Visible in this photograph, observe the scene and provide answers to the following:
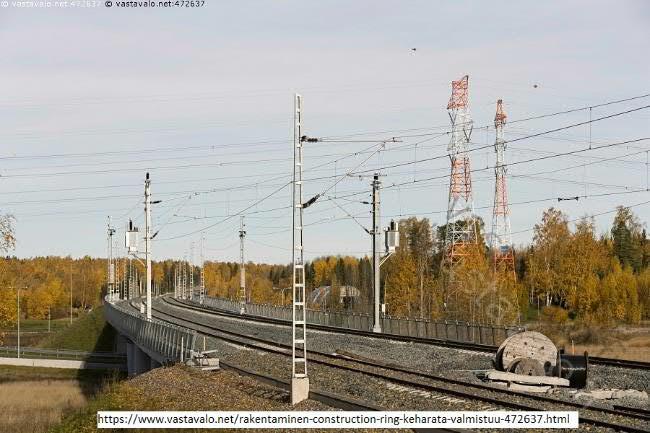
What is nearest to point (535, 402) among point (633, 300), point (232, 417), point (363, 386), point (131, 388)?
point (363, 386)

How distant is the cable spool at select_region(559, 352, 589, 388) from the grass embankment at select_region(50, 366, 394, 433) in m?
8.41

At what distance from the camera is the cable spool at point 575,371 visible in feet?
90.3

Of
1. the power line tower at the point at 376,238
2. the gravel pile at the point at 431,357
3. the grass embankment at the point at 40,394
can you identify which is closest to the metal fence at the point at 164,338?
the grass embankment at the point at 40,394

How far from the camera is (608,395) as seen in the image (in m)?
24.7

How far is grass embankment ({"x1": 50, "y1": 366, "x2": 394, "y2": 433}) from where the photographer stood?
24.5 metres

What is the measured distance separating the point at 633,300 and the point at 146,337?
65.5 metres

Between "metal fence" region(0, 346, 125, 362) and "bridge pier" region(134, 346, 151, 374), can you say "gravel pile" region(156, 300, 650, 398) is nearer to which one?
"bridge pier" region(134, 346, 151, 374)

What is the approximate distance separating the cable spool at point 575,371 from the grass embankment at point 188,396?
841 cm

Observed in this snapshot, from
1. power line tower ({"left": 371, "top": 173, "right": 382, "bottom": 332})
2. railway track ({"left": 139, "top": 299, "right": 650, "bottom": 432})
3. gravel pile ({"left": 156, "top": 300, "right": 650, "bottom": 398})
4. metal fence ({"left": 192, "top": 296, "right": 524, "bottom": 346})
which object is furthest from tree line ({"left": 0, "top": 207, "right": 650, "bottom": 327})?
railway track ({"left": 139, "top": 299, "right": 650, "bottom": 432})

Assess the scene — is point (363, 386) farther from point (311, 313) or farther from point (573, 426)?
point (311, 313)

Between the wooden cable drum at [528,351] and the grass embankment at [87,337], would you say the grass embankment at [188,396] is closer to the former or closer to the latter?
the wooden cable drum at [528,351]

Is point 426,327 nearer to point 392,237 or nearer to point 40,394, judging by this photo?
point 392,237

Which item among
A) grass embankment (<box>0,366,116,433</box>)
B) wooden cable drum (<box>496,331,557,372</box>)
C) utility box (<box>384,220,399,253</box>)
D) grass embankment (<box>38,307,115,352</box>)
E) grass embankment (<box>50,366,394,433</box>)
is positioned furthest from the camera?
grass embankment (<box>38,307,115,352</box>)

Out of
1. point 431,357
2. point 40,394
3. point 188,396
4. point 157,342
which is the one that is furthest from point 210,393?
point 40,394
